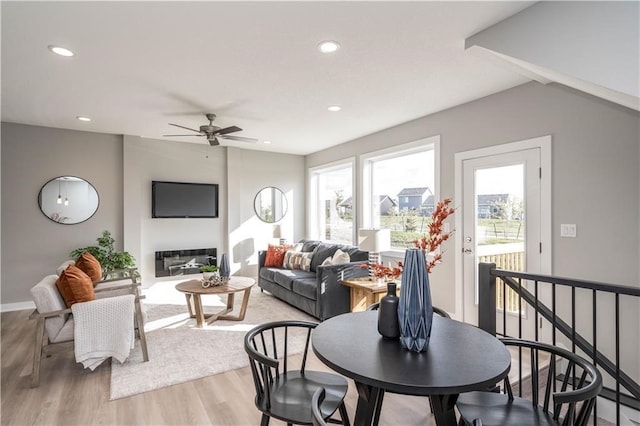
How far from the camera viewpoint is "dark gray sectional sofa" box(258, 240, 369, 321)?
161 inches

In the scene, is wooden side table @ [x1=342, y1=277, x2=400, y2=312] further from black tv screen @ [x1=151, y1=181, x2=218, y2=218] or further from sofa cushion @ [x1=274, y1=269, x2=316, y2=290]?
black tv screen @ [x1=151, y1=181, x2=218, y2=218]

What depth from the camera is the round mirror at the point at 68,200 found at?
5.01 metres

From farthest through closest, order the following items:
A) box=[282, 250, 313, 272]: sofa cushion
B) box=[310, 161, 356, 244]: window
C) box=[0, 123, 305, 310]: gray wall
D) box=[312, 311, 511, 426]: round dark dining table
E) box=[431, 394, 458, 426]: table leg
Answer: box=[310, 161, 356, 244]: window → box=[282, 250, 313, 272]: sofa cushion → box=[0, 123, 305, 310]: gray wall → box=[431, 394, 458, 426]: table leg → box=[312, 311, 511, 426]: round dark dining table

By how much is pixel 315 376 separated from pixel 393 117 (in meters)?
3.67

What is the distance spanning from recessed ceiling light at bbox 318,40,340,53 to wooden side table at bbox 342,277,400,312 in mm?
2506

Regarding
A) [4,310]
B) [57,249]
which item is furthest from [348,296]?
[4,310]

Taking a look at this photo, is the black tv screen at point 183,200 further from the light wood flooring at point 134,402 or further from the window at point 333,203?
the light wood flooring at point 134,402

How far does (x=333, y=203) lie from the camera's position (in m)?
6.78

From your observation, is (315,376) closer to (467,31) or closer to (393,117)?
(467,31)

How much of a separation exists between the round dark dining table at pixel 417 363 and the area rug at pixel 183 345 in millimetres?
1749

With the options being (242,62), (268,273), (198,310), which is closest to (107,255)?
(198,310)

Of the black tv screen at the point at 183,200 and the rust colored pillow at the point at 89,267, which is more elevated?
the black tv screen at the point at 183,200

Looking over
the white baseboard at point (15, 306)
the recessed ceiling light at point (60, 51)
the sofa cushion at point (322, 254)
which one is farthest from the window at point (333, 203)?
the white baseboard at point (15, 306)

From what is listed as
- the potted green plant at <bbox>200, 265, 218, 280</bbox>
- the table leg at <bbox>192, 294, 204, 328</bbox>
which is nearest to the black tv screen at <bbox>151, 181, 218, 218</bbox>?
the potted green plant at <bbox>200, 265, 218, 280</bbox>
